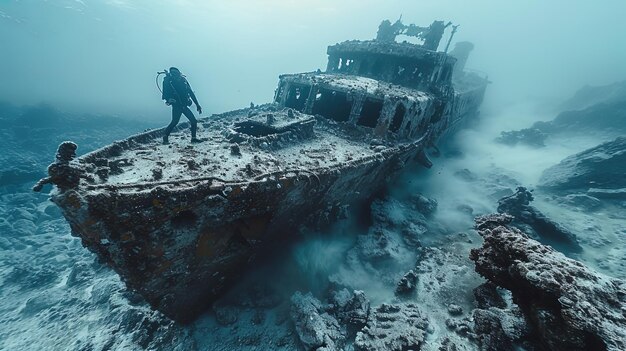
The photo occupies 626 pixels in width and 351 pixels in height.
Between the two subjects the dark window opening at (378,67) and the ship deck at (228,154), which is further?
the dark window opening at (378,67)

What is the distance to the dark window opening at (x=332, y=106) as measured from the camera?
9.77 metres

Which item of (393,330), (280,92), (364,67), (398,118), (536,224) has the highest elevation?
(364,67)

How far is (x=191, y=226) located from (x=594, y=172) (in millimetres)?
16448

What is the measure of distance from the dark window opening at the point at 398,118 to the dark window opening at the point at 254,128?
384cm

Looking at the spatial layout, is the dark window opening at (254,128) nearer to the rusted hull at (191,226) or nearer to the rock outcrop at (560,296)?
the rusted hull at (191,226)

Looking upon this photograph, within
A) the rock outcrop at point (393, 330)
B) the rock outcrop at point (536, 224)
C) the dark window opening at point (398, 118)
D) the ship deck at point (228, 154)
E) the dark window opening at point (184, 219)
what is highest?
the dark window opening at point (398, 118)

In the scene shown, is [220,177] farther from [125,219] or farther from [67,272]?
[67,272]

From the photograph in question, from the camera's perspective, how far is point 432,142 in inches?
487

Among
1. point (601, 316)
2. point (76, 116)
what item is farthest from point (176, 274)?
point (76, 116)

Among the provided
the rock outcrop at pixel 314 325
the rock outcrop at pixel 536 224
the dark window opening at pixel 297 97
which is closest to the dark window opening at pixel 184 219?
the rock outcrop at pixel 314 325

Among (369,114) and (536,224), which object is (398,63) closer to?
(369,114)

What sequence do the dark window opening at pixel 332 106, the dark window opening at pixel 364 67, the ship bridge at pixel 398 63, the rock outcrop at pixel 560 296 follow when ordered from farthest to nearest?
the dark window opening at pixel 364 67, the ship bridge at pixel 398 63, the dark window opening at pixel 332 106, the rock outcrop at pixel 560 296

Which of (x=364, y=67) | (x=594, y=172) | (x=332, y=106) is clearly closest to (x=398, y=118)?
(x=332, y=106)

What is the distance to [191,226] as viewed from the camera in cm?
431
